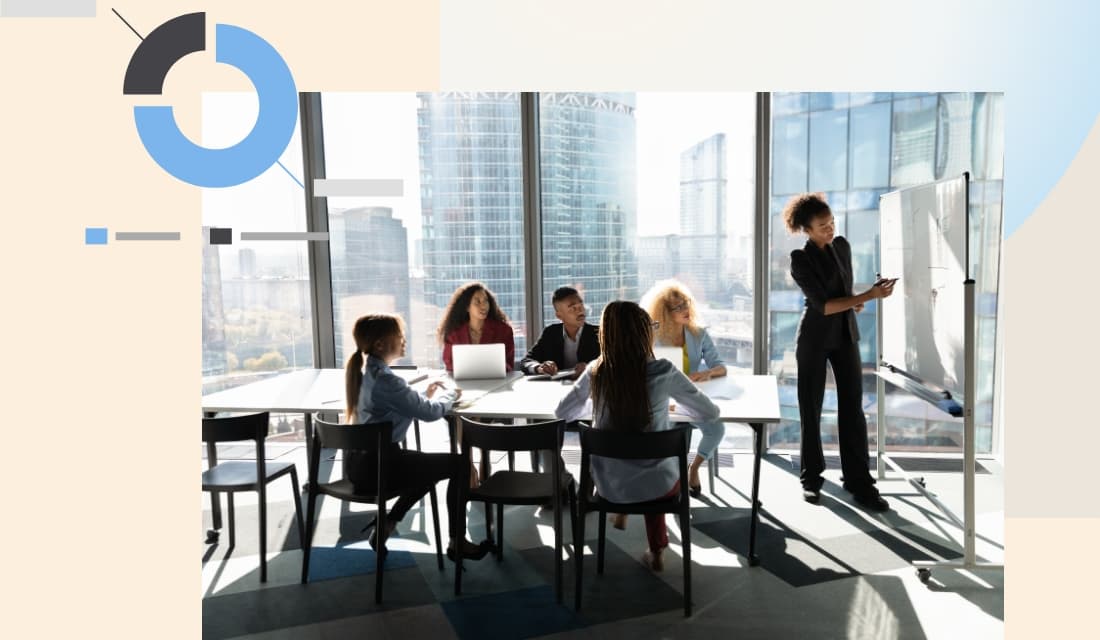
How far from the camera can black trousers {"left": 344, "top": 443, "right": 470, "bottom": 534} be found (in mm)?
3166

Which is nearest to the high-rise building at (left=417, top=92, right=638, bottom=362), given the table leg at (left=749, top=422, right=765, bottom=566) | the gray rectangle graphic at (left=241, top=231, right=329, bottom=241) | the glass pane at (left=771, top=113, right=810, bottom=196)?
the gray rectangle graphic at (left=241, top=231, right=329, bottom=241)

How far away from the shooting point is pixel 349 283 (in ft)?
18.2

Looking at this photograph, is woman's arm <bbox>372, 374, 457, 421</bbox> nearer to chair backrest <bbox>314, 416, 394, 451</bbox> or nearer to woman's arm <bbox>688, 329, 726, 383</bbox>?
chair backrest <bbox>314, 416, 394, 451</bbox>

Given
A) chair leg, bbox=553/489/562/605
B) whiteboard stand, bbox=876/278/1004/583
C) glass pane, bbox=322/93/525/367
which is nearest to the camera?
chair leg, bbox=553/489/562/605

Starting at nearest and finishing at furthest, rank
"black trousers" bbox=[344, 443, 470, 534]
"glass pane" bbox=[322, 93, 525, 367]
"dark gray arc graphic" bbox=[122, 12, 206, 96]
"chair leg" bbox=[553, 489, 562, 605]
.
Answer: "dark gray arc graphic" bbox=[122, 12, 206, 96]
"chair leg" bbox=[553, 489, 562, 605]
"black trousers" bbox=[344, 443, 470, 534]
"glass pane" bbox=[322, 93, 525, 367]

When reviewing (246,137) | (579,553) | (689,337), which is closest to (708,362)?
(689,337)

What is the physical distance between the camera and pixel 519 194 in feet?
17.2

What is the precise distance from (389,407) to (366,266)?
2.41 metres

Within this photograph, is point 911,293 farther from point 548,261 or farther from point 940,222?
point 548,261

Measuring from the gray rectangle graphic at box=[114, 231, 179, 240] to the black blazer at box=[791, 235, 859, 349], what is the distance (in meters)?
3.03

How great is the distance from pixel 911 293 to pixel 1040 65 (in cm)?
126

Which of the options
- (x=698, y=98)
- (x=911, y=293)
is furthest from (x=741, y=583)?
(x=698, y=98)

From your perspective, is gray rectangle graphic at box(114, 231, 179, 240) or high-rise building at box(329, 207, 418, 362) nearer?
gray rectangle graphic at box(114, 231, 179, 240)

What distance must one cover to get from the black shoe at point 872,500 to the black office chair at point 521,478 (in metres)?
1.82
